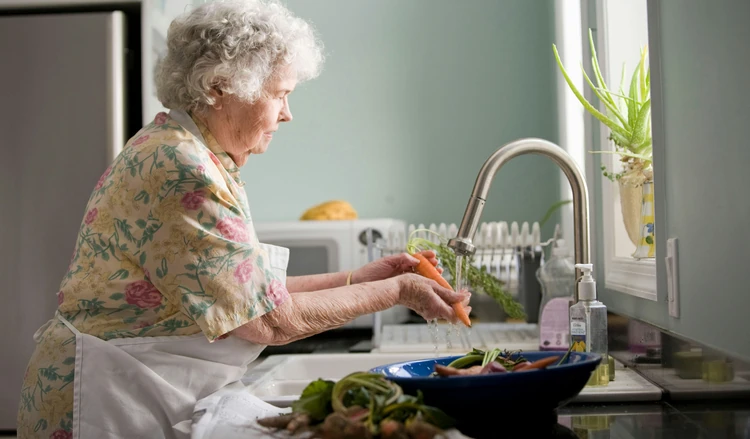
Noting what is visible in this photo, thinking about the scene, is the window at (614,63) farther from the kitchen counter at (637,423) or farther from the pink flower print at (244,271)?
the pink flower print at (244,271)

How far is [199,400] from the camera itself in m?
1.17

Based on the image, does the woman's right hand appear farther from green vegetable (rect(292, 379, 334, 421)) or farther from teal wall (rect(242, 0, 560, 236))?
teal wall (rect(242, 0, 560, 236))

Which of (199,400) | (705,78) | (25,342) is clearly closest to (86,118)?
(25,342)

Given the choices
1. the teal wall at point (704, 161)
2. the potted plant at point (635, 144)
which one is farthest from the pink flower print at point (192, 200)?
the potted plant at point (635, 144)

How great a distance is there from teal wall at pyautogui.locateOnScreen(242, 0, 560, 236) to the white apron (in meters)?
1.86

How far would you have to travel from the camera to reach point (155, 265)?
109 centimetres

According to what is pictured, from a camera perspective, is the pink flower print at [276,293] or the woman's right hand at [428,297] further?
the woman's right hand at [428,297]

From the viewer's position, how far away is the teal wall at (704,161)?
99 centimetres

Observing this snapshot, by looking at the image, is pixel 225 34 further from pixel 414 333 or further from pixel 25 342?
pixel 25 342

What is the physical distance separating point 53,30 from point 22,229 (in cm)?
55

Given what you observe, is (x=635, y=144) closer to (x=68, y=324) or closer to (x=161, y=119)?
(x=161, y=119)

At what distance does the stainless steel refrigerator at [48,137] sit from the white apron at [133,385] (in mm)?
1024

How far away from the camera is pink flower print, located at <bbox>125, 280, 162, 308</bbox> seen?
3.69 ft

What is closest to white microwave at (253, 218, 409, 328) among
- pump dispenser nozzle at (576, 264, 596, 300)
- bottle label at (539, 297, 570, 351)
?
bottle label at (539, 297, 570, 351)
